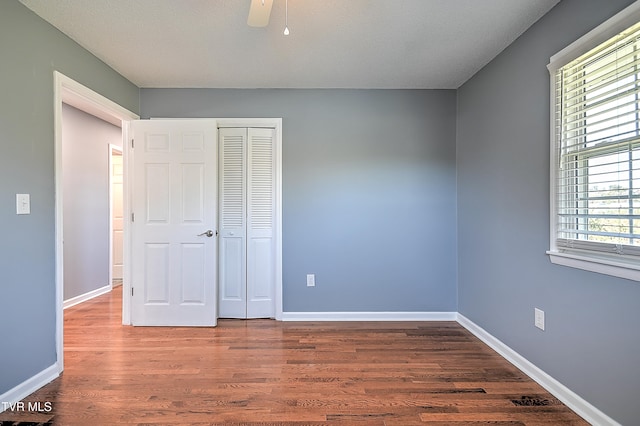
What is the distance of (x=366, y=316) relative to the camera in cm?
329

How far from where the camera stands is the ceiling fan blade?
1547mm

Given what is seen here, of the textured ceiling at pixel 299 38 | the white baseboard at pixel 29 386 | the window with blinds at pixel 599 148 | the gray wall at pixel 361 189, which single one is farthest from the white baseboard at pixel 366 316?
the textured ceiling at pixel 299 38

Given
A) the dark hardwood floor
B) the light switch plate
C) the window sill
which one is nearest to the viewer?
the window sill

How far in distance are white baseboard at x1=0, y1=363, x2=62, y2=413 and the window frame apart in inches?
134

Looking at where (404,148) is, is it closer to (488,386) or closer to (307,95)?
(307,95)

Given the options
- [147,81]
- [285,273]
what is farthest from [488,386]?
[147,81]

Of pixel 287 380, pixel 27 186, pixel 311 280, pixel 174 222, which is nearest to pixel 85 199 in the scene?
pixel 174 222

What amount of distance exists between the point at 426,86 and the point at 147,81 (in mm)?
2778

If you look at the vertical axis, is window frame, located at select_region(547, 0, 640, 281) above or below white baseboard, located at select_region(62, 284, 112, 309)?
above

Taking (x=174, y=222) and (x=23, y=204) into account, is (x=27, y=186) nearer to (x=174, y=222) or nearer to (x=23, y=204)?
(x=23, y=204)

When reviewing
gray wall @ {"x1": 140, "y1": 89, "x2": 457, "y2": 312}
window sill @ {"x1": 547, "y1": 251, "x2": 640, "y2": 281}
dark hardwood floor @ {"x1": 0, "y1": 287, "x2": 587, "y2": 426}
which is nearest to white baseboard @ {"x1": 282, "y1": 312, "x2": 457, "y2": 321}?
gray wall @ {"x1": 140, "y1": 89, "x2": 457, "y2": 312}

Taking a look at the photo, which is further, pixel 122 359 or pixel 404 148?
pixel 404 148

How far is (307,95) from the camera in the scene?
3275 mm

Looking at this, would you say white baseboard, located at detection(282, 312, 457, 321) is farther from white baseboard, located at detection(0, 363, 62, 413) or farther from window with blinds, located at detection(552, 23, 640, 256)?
white baseboard, located at detection(0, 363, 62, 413)
